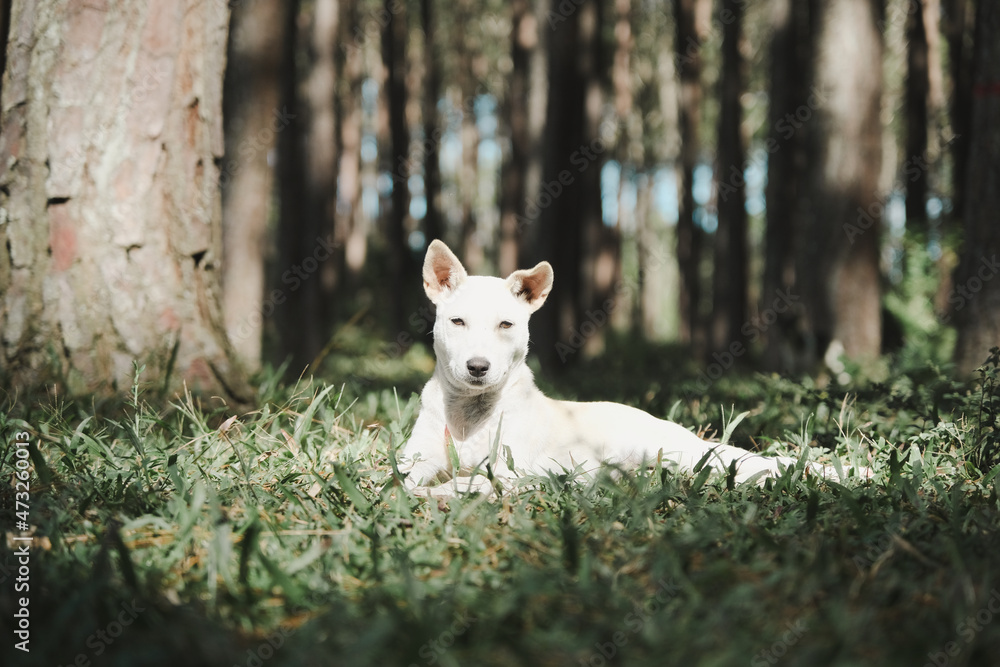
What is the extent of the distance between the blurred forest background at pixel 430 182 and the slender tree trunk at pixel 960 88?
0.26 ft

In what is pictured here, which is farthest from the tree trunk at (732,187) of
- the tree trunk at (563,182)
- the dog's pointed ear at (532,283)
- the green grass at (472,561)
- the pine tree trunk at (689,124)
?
the green grass at (472,561)

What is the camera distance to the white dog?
4.07 metres

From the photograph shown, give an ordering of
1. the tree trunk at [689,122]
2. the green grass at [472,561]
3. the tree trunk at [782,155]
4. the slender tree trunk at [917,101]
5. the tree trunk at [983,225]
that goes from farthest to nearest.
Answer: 1. the tree trunk at [689,122]
2. the slender tree trunk at [917,101]
3. the tree trunk at [782,155]
4. the tree trunk at [983,225]
5. the green grass at [472,561]

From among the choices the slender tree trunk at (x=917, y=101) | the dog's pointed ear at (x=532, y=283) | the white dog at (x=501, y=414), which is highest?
the slender tree trunk at (x=917, y=101)

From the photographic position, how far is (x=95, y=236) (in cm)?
467

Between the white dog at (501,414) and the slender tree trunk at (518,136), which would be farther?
the slender tree trunk at (518,136)

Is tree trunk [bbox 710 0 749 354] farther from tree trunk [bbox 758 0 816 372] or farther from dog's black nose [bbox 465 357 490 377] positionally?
dog's black nose [bbox 465 357 490 377]

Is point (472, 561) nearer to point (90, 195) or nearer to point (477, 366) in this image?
point (477, 366)

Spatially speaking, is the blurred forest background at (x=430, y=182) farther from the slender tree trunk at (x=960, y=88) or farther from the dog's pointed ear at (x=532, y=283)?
the dog's pointed ear at (x=532, y=283)

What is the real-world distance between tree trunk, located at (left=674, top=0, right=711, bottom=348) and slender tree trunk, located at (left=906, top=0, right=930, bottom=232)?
169 inches

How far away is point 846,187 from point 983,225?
10.2 feet

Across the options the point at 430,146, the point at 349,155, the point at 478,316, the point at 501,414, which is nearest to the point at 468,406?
the point at 501,414

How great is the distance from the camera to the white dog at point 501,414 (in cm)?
407

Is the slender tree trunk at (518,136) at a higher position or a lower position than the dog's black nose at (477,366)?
higher
